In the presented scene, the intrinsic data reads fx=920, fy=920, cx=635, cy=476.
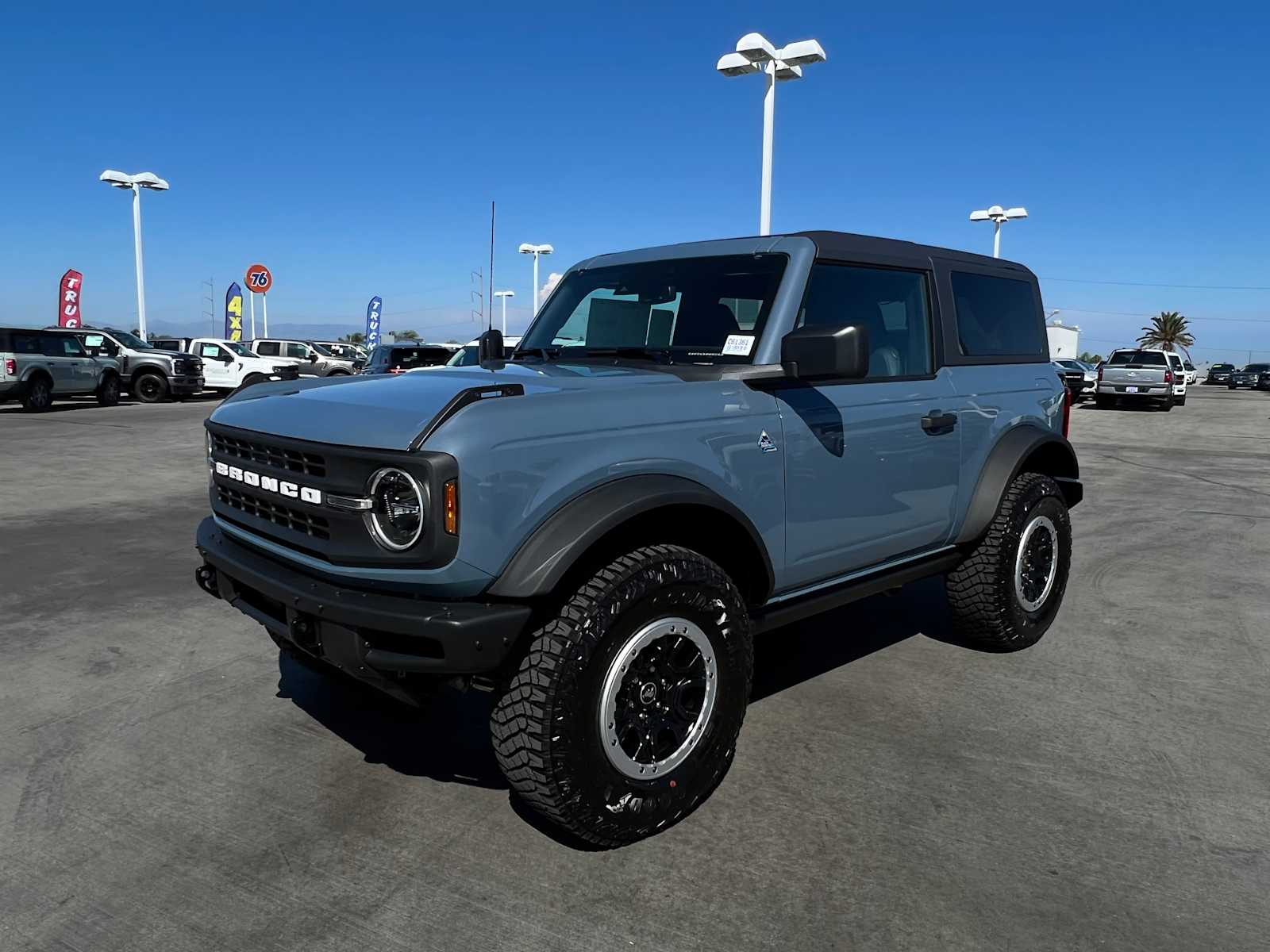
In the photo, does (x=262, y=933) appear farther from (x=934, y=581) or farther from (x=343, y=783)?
(x=934, y=581)

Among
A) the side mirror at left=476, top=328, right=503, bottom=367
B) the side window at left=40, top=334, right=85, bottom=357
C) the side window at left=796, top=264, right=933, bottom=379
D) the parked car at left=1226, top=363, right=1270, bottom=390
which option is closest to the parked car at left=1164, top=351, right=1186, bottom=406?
the parked car at left=1226, top=363, right=1270, bottom=390

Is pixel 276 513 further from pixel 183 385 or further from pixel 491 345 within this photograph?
pixel 183 385

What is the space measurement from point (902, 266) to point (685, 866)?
2.78 m

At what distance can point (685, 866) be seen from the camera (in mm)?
2807

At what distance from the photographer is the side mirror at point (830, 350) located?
314cm

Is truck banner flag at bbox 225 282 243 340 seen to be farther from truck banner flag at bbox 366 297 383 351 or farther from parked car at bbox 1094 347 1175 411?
parked car at bbox 1094 347 1175 411

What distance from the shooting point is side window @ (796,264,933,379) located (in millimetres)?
3775

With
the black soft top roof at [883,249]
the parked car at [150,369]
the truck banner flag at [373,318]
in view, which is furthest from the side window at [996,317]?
the truck banner flag at [373,318]

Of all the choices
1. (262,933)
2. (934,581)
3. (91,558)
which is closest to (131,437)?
(91,558)

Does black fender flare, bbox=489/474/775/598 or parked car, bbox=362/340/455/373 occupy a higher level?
parked car, bbox=362/340/455/373

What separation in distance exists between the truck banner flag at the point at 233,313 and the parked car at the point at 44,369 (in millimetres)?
26517

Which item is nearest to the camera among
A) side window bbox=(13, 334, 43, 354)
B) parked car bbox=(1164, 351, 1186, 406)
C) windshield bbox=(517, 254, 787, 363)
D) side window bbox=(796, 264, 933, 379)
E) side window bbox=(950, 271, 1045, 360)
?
windshield bbox=(517, 254, 787, 363)

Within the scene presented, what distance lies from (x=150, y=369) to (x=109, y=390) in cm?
196

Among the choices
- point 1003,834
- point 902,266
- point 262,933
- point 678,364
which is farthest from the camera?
point 902,266
